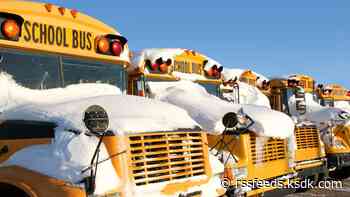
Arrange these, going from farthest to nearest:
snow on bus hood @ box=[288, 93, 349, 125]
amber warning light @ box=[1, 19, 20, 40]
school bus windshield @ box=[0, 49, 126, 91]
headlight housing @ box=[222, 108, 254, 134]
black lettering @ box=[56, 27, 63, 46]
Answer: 1. snow on bus hood @ box=[288, 93, 349, 125]
2. headlight housing @ box=[222, 108, 254, 134]
3. black lettering @ box=[56, 27, 63, 46]
4. school bus windshield @ box=[0, 49, 126, 91]
5. amber warning light @ box=[1, 19, 20, 40]

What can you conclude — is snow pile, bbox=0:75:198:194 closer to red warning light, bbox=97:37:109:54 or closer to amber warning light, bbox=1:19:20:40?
amber warning light, bbox=1:19:20:40

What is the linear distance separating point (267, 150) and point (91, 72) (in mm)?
2961

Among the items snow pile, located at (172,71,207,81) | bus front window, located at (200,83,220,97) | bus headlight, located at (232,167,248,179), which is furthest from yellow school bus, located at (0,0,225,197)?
bus front window, located at (200,83,220,97)

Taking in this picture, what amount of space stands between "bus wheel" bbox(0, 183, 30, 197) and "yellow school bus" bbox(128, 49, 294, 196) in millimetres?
2882

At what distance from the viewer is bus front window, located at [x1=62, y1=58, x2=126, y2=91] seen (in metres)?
5.30

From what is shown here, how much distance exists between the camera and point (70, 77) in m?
5.30

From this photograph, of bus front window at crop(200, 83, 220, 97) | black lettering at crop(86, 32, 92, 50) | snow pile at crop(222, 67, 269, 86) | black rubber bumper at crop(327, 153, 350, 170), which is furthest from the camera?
snow pile at crop(222, 67, 269, 86)

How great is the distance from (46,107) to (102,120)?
83 centimetres

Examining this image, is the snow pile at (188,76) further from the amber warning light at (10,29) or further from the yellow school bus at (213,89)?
the amber warning light at (10,29)

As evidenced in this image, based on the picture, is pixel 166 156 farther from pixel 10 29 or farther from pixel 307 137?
pixel 307 137

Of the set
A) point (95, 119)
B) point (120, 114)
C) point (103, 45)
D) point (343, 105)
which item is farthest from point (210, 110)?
point (343, 105)

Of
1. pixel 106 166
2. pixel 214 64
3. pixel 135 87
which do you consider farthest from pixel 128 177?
pixel 214 64

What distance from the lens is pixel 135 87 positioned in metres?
6.85
